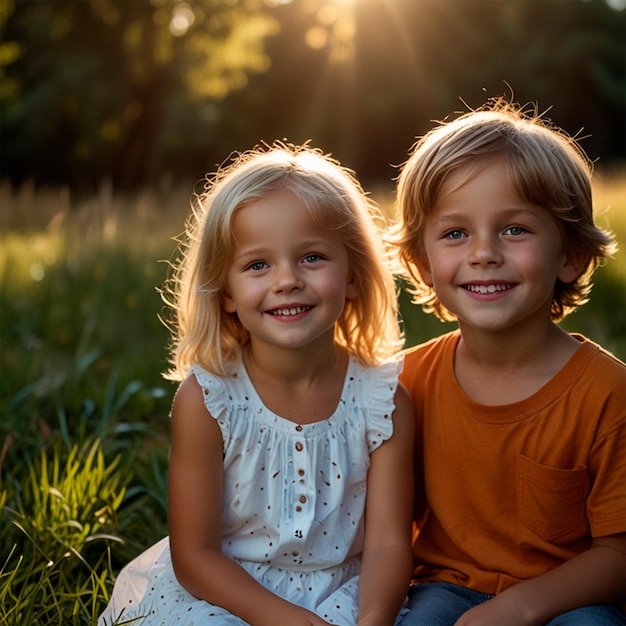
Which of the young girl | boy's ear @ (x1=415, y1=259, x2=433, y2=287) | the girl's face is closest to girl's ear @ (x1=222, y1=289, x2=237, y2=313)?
the young girl

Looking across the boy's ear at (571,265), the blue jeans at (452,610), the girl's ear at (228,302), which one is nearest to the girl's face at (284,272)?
the girl's ear at (228,302)

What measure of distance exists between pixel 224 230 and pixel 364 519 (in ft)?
2.97

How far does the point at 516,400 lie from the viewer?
7.34 feet

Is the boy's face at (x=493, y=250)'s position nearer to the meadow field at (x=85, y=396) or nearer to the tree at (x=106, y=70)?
the meadow field at (x=85, y=396)

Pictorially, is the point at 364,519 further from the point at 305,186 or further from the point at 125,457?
the point at 125,457

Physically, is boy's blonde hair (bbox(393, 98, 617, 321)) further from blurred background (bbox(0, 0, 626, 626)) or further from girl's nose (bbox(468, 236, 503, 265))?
blurred background (bbox(0, 0, 626, 626))

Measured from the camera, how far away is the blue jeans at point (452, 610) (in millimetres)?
2018

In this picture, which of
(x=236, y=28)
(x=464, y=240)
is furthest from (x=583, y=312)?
(x=236, y=28)

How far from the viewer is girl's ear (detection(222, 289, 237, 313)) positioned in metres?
2.41

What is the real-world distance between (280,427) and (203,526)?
0.34m

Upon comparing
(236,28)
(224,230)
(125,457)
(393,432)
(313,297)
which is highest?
(236,28)

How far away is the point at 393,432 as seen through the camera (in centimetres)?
233

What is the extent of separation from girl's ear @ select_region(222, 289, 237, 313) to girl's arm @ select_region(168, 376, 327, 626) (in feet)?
0.78

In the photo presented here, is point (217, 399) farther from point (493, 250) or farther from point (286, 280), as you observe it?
point (493, 250)
